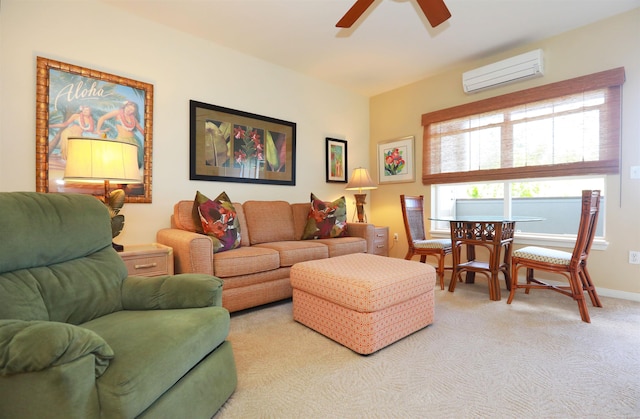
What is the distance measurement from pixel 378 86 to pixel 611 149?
2.80 metres

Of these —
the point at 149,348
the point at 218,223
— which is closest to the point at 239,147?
the point at 218,223

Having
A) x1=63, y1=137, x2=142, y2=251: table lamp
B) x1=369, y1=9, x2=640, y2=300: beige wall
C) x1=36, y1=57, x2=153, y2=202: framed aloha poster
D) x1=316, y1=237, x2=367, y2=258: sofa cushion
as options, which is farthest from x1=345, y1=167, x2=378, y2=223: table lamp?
x1=63, y1=137, x2=142, y2=251: table lamp

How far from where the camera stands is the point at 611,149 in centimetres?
285

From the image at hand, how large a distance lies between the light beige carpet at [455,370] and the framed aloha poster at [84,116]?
1.72 meters

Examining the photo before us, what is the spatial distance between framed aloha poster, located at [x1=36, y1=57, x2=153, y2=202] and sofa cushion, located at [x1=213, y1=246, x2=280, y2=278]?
3.55 ft

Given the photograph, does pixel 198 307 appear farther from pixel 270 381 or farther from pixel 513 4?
pixel 513 4

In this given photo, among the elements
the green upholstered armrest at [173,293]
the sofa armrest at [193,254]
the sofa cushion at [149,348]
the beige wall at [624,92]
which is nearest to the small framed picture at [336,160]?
the beige wall at [624,92]

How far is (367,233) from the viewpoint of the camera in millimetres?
3523

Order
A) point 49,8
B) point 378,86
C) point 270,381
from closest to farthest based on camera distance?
point 270,381, point 49,8, point 378,86

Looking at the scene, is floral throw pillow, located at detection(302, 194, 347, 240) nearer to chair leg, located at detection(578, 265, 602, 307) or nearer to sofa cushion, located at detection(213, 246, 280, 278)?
sofa cushion, located at detection(213, 246, 280, 278)

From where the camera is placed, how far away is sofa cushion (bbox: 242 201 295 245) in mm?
3197

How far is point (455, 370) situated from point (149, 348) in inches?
58.6

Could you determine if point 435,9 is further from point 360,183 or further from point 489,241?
point 360,183

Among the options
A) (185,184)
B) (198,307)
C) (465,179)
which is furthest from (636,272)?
(185,184)
